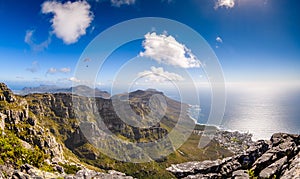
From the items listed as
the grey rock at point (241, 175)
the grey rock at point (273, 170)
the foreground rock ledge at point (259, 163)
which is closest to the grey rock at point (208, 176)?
the foreground rock ledge at point (259, 163)

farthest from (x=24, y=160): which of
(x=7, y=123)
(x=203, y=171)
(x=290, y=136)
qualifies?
(x=7, y=123)

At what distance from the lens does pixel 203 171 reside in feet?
143

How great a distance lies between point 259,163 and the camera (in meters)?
34.8

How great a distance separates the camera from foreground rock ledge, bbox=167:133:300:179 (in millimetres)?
30453

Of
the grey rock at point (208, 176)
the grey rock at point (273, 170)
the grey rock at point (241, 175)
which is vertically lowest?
the grey rock at point (208, 176)

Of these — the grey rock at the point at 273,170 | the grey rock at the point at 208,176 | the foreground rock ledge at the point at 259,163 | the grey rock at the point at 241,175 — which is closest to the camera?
the grey rock at the point at 273,170

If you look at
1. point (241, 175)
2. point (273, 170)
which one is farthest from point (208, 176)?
point (273, 170)

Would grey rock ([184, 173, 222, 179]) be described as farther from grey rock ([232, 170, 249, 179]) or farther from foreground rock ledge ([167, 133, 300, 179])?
grey rock ([232, 170, 249, 179])

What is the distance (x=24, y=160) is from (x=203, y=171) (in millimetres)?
57480

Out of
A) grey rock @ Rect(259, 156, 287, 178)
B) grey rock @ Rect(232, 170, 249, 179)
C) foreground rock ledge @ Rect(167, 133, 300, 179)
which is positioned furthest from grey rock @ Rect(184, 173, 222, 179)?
grey rock @ Rect(259, 156, 287, 178)

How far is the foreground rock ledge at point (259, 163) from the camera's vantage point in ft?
99.9

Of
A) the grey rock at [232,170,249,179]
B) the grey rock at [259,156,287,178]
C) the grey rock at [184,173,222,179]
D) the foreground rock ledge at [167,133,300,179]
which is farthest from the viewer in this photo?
the grey rock at [184,173,222,179]

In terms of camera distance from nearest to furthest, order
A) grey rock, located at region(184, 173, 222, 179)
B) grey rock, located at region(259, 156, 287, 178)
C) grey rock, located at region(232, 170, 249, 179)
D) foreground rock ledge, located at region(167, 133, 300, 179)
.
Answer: grey rock, located at region(259, 156, 287, 178)
foreground rock ledge, located at region(167, 133, 300, 179)
grey rock, located at region(232, 170, 249, 179)
grey rock, located at region(184, 173, 222, 179)

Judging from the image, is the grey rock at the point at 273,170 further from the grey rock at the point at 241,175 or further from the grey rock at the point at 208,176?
the grey rock at the point at 208,176
